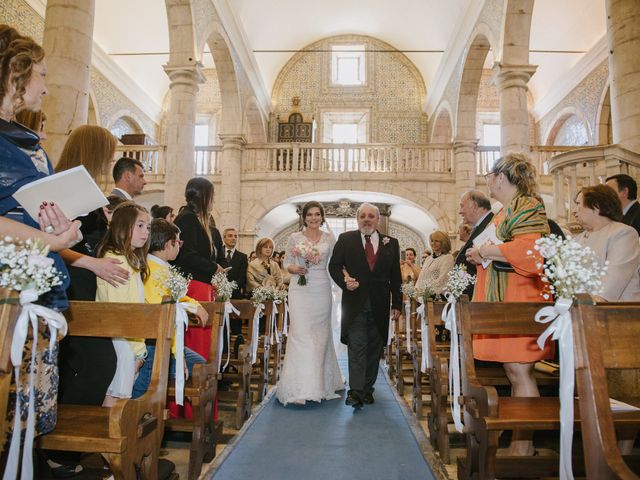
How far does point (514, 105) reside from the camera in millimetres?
9094

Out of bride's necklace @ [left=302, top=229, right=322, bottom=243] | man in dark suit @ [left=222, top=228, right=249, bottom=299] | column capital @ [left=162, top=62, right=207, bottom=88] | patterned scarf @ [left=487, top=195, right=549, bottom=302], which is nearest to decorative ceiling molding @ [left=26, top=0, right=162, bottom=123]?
column capital @ [left=162, top=62, right=207, bottom=88]

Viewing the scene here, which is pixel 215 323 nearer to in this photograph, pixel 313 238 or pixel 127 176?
pixel 127 176

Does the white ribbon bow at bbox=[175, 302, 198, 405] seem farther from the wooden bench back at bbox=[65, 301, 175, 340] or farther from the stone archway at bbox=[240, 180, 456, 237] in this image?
the stone archway at bbox=[240, 180, 456, 237]

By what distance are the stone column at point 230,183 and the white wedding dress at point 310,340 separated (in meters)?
8.78

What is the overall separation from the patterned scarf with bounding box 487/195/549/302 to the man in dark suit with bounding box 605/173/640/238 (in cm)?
170

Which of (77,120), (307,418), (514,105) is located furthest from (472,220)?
(514,105)

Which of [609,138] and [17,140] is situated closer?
[17,140]

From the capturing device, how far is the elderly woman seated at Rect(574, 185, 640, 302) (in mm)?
2998

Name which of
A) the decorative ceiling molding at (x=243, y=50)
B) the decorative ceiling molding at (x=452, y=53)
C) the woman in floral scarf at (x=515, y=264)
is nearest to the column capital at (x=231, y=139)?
the decorative ceiling molding at (x=243, y=50)

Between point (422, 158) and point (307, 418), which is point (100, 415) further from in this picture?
point (422, 158)

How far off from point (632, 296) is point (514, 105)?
6.70 metres

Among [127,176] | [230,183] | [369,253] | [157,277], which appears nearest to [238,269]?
[369,253]

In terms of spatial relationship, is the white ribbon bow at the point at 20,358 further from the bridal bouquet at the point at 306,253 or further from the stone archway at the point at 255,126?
the stone archway at the point at 255,126

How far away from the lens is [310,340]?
4.61 meters
